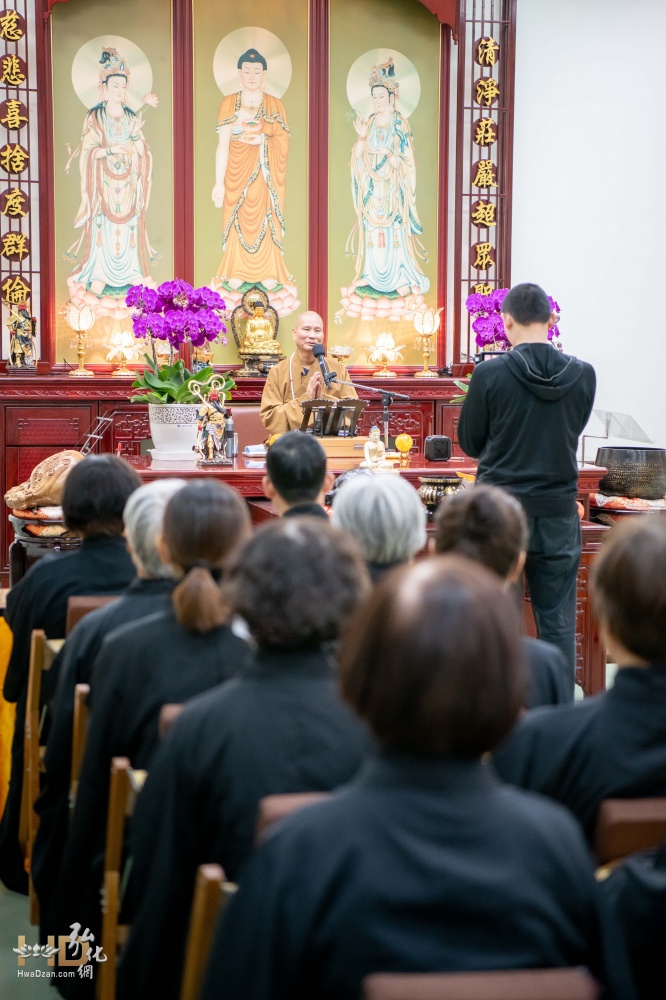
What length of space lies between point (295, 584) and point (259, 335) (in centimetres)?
638

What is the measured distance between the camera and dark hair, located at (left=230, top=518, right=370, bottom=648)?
1450 mm

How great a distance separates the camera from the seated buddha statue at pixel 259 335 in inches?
303

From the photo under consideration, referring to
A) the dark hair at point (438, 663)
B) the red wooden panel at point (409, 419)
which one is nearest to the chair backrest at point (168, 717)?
the dark hair at point (438, 663)

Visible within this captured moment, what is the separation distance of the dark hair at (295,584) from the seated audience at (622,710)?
13.1 inches

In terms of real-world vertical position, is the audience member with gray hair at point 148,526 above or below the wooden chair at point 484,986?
above

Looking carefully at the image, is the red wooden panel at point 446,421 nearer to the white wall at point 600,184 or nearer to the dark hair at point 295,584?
the white wall at point 600,184

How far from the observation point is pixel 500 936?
41.3 inches

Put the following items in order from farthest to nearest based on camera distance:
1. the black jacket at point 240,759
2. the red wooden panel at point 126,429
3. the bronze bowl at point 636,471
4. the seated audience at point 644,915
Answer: the red wooden panel at point 126,429
the bronze bowl at point 636,471
the black jacket at point 240,759
the seated audience at point 644,915

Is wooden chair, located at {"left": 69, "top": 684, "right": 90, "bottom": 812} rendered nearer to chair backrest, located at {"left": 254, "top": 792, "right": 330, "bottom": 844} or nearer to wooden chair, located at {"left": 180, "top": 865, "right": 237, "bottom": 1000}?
wooden chair, located at {"left": 180, "top": 865, "right": 237, "bottom": 1000}

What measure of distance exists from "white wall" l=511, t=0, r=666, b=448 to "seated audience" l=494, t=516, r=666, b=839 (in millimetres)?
6659

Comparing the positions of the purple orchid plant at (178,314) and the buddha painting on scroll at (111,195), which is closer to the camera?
the purple orchid plant at (178,314)

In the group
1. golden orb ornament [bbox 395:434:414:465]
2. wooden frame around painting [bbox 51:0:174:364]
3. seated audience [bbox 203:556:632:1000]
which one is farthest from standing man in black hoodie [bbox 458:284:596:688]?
wooden frame around painting [bbox 51:0:174:364]

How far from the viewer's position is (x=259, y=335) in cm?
771

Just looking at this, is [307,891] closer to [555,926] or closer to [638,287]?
[555,926]
